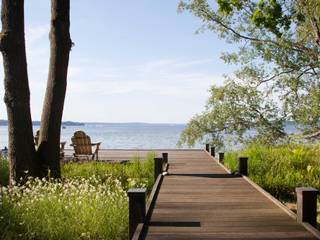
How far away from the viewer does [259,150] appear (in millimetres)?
12844

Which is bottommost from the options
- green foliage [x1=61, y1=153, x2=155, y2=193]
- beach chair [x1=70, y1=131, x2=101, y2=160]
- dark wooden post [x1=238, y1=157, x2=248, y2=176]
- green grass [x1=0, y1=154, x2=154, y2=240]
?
green grass [x1=0, y1=154, x2=154, y2=240]

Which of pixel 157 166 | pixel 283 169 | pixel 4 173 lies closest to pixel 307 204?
pixel 157 166

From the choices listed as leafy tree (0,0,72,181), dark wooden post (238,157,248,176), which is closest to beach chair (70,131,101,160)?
leafy tree (0,0,72,181)

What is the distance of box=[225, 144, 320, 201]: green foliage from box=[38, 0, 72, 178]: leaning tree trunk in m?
4.50

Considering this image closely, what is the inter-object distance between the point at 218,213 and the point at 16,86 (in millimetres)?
5173

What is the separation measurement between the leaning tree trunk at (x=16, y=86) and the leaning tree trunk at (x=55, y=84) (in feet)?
1.98

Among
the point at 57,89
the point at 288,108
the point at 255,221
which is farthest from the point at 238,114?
the point at 255,221

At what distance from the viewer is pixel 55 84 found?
10.3m

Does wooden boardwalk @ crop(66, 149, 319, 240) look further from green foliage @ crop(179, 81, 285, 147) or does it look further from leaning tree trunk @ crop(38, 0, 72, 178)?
green foliage @ crop(179, 81, 285, 147)

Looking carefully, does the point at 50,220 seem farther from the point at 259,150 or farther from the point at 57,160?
the point at 259,150

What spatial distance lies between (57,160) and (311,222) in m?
6.06

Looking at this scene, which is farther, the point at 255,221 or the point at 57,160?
the point at 57,160

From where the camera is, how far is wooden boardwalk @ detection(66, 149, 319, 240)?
5348mm

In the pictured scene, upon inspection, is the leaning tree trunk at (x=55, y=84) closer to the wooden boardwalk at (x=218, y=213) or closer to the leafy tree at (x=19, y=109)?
the leafy tree at (x=19, y=109)
